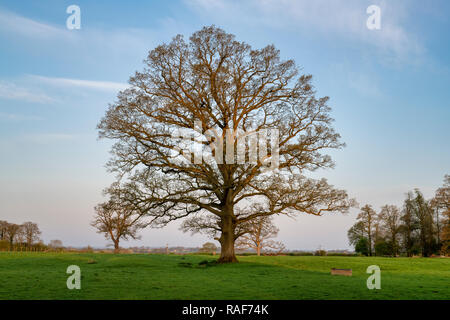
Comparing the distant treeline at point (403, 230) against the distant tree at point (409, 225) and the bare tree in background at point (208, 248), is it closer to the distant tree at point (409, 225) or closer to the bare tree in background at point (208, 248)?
the distant tree at point (409, 225)

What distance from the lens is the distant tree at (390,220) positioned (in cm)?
5609

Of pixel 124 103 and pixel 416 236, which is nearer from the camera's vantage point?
pixel 124 103

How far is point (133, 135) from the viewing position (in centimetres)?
2303

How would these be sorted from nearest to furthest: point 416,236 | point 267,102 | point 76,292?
1. point 76,292
2. point 267,102
3. point 416,236

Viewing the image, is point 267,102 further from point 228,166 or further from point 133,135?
point 133,135

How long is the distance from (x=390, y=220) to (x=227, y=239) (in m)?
41.8

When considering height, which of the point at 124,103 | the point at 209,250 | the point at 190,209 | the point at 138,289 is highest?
the point at 124,103

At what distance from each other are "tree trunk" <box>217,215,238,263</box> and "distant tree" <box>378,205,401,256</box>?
130ft

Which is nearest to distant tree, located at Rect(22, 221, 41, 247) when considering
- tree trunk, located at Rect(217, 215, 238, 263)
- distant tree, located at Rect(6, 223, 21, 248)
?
distant tree, located at Rect(6, 223, 21, 248)

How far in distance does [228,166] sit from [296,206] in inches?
207

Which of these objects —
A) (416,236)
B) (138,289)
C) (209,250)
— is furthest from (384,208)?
(138,289)

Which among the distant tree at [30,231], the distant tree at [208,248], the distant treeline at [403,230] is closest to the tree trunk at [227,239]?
the distant tree at [208,248]

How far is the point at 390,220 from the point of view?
57.0 meters
